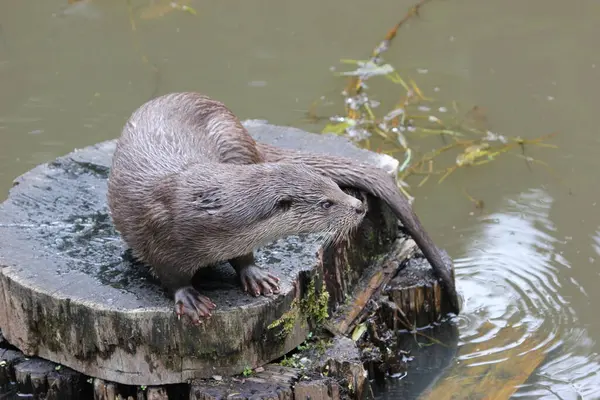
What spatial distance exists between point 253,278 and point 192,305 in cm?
20

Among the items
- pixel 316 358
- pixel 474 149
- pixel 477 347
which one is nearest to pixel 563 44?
pixel 474 149

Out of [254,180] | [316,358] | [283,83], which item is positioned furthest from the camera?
[283,83]

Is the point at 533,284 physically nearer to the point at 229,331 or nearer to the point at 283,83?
the point at 229,331

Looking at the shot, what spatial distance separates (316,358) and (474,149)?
236cm

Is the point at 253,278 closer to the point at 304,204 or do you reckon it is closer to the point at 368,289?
the point at 304,204

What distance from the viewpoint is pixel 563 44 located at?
625 centimetres

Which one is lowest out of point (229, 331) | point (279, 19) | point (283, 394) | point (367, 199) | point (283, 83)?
point (283, 394)

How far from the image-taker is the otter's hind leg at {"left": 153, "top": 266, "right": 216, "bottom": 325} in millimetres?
2557

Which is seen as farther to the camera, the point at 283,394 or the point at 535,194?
the point at 535,194

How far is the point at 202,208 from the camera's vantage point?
2.45 meters

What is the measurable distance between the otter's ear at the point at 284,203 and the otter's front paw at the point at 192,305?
0.37 metres

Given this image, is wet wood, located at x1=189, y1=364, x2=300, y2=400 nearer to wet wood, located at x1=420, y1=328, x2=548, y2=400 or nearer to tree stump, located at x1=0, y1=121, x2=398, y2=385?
tree stump, located at x1=0, y1=121, x2=398, y2=385

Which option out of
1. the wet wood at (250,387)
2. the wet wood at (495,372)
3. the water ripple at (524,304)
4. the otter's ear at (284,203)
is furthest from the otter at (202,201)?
the water ripple at (524,304)

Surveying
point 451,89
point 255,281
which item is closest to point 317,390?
point 255,281
